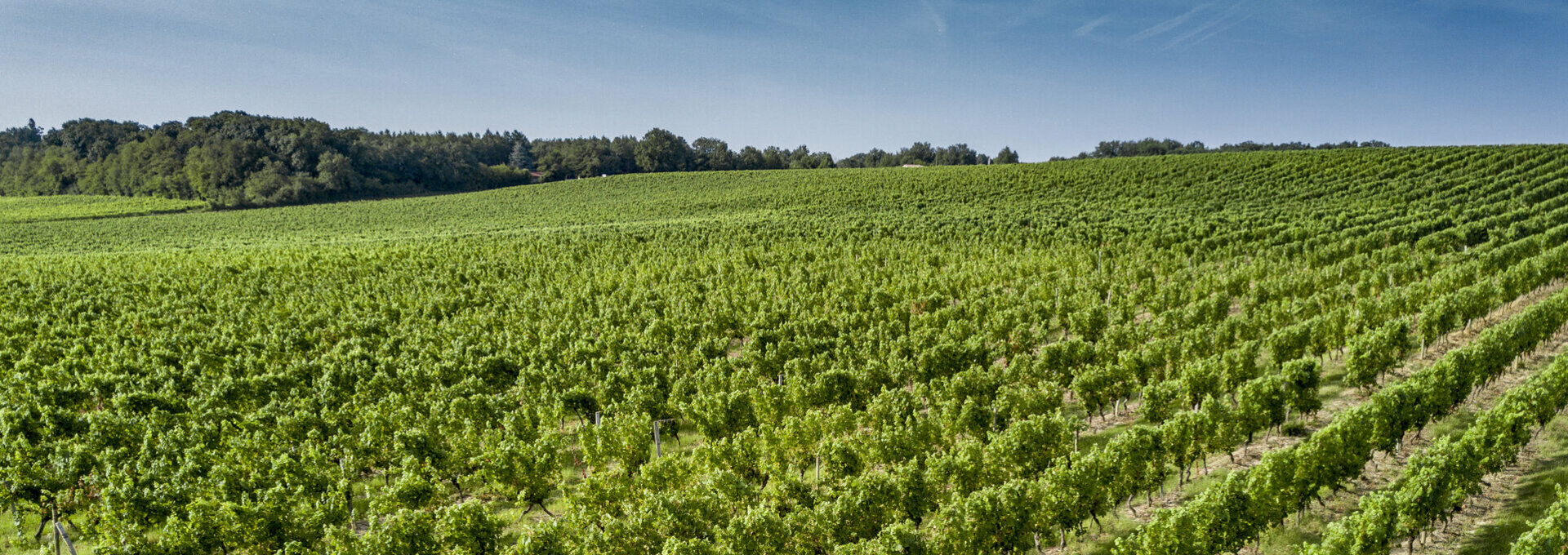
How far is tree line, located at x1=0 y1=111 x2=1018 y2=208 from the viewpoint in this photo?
108062 millimetres

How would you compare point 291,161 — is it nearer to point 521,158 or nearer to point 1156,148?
point 521,158

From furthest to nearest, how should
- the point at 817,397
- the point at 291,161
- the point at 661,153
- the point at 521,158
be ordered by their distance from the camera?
1. the point at 521,158
2. the point at 661,153
3. the point at 291,161
4. the point at 817,397

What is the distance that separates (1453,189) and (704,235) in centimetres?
6478

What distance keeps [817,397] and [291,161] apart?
128 metres

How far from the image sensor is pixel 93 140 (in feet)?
424

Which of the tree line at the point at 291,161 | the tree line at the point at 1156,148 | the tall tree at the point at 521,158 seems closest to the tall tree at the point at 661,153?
the tree line at the point at 291,161

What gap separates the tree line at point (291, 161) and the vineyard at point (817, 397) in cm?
6738

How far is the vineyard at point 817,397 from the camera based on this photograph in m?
13.0

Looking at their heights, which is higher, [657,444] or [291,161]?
[291,161]

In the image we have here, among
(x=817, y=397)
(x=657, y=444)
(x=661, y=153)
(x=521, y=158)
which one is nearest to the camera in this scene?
(x=657, y=444)

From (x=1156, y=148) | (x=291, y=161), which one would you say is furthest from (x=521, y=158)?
(x=1156, y=148)

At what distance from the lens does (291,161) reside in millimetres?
112750

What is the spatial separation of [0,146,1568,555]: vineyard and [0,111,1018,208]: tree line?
67.4 meters

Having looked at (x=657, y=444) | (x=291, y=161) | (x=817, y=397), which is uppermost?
(x=291, y=161)
